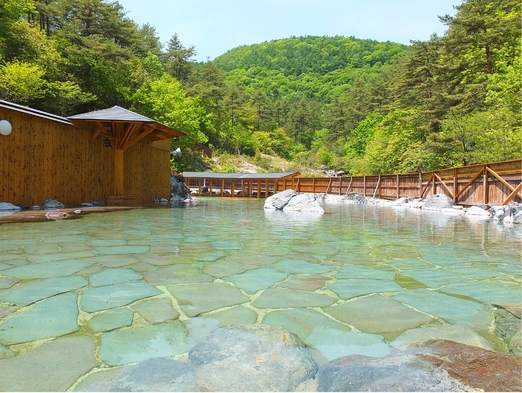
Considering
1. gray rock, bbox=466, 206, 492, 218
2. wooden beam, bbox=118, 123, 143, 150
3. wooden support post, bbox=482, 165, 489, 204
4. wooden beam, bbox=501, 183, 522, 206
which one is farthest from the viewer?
wooden beam, bbox=118, 123, 143, 150

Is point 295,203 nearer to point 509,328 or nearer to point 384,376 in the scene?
point 509,328

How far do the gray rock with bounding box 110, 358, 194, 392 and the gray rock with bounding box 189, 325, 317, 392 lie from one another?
0.16 ft

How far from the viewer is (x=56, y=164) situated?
9.66m

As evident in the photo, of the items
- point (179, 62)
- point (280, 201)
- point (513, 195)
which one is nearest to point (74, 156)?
point (280, 201)

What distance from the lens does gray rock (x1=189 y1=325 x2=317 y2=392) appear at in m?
1.38

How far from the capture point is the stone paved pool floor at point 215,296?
1688mm

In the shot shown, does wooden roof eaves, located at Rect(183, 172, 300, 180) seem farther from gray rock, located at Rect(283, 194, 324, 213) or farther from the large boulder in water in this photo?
gray rock, located at Rect(283, 194, 324, 213)

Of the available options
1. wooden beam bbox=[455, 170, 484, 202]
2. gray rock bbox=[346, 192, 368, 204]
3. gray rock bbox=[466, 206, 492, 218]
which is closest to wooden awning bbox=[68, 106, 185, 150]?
gray rock bbox=[466, 206, 492, 218]

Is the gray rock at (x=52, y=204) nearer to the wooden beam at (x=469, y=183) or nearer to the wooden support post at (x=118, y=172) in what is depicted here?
the wooden support post at (x=118, y=172)

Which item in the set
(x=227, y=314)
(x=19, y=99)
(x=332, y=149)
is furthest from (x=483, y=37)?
(x=332, y=149)

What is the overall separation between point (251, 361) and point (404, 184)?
17639mm

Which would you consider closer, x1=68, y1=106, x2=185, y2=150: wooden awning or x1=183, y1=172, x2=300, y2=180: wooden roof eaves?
x1=68, y1=106, x2=185, y2=150: wooden awning

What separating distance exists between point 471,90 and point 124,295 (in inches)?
842

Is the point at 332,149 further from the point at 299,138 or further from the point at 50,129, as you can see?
the point at 50,129
